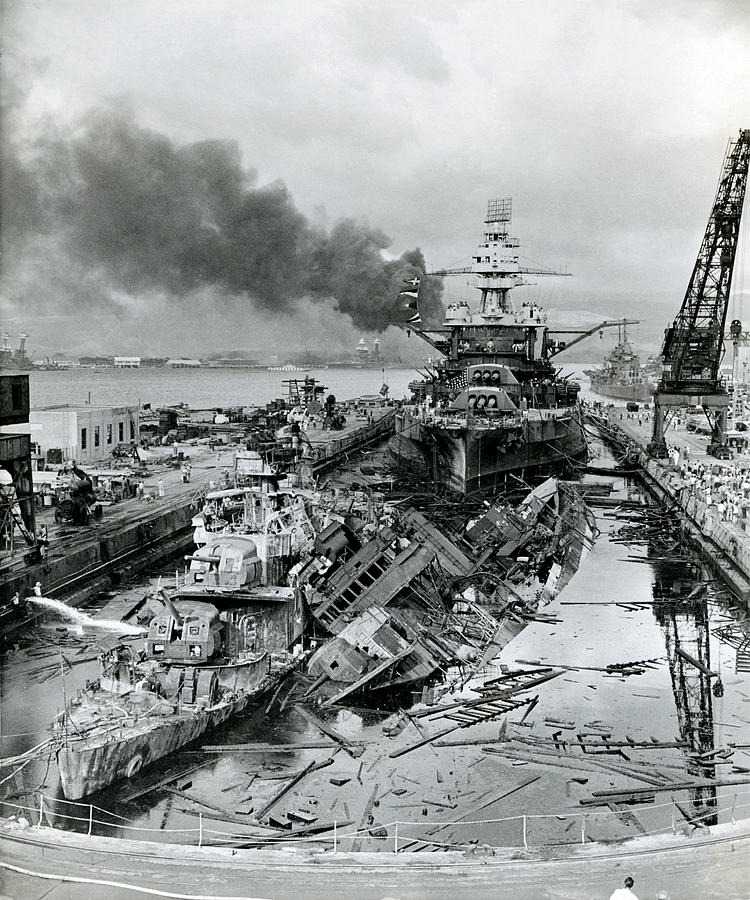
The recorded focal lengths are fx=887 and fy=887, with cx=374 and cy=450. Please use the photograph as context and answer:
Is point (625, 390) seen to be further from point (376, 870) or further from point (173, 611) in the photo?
point (376, 870)

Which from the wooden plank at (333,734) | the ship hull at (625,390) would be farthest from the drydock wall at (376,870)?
the ship hull at (625,390)

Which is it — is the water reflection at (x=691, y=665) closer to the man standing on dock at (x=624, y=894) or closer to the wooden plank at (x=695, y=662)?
the wooden plank at (x=695, y=662)

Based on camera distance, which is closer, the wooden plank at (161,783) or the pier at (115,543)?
the wooden plank at (161,783)

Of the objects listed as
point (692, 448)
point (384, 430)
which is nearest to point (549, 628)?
point (692, 448)

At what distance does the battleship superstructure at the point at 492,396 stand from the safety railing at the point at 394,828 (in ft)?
88.7

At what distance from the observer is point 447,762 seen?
39.8 feet

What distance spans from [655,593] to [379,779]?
12863 millimetres

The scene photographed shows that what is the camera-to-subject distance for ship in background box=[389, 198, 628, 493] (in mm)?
39156

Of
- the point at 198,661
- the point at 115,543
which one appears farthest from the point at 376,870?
the point at 115,543

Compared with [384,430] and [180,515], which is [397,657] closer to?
[180,515]

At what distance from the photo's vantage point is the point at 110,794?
10812 mm

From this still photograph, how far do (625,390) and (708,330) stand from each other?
6483cm

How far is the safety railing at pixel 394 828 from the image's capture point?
9.59 metres

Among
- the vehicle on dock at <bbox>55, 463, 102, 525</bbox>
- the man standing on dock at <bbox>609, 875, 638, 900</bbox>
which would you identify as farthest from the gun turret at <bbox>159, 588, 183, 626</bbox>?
the vehicle on dock at <bbox>55, 463, 102, 525</bbox>
